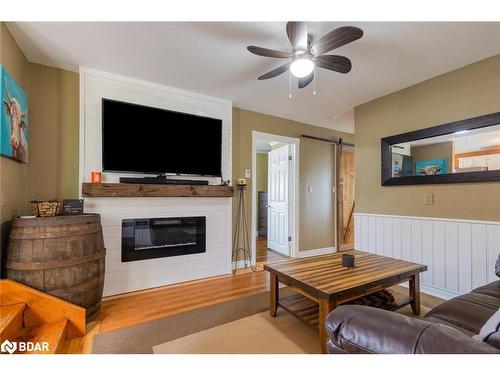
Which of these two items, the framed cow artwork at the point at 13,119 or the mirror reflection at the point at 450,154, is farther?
the mirror reflection at the point at 450,154

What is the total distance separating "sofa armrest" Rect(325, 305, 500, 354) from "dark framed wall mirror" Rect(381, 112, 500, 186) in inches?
89.8

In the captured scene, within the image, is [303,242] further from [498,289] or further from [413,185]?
[498,289]

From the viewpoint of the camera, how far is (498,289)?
1.56 m

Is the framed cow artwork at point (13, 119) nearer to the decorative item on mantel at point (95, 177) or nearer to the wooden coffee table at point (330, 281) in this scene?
the decorative item on mantel at point (95, 177)

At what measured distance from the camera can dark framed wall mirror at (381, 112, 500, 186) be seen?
220 cm

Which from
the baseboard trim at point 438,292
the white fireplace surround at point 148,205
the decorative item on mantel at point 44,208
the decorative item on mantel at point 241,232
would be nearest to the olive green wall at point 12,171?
the decorative item on mantel at point 44,208

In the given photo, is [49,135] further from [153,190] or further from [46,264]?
[46,264]

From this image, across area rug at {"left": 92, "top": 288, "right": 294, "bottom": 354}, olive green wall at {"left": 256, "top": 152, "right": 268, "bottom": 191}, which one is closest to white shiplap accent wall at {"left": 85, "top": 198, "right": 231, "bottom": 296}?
area rug at {"left": 92, "top": 288, "right": 294, "bottom": 354}

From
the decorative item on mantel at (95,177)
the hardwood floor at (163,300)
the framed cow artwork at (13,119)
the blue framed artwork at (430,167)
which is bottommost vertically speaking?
the hardwood floor at (163,300)

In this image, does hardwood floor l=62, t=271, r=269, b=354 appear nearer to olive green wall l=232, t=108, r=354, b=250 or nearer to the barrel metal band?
the barrel metal band

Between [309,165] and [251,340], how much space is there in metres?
3.12

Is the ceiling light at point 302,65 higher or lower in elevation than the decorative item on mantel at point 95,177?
higher

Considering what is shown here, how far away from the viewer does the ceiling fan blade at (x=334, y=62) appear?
72.9 inches

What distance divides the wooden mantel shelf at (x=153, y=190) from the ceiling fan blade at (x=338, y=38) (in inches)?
75.3
